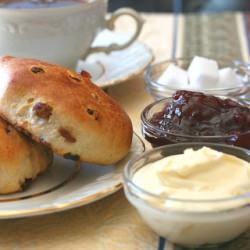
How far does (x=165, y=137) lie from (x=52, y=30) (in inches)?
21.4

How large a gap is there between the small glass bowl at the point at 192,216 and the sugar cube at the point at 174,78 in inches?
20.2

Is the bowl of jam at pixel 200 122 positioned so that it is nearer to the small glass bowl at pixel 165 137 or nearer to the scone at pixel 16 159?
the small glass bowl at pixel 165 137

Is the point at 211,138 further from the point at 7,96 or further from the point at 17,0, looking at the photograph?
the point at 17,0

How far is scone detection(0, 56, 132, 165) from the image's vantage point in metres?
0.94

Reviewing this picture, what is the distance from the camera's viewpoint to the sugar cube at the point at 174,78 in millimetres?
1342

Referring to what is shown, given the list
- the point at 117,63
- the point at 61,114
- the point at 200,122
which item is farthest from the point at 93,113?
the point at 117,63

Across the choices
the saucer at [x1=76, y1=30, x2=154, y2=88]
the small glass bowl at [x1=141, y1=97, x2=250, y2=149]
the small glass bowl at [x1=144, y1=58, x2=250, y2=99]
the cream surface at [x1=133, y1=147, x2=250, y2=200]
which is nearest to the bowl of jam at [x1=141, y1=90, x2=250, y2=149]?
the small glass bowl at [x1=141, y1=97, x2=250, y2=149]

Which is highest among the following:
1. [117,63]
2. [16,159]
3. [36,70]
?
[36,70]

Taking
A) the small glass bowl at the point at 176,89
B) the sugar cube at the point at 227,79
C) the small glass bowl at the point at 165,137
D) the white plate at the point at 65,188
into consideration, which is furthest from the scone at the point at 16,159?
the sugar cube at the point at 227,79

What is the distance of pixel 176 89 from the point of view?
51.0 inches

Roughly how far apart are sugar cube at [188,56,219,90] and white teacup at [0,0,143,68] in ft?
0.98

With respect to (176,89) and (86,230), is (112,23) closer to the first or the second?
(176,89)

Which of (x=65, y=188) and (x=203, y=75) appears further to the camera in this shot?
(x=203, y=75)

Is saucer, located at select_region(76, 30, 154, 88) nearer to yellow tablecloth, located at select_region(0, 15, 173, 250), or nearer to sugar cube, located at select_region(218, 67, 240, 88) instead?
sugar cube, located at select_region(218, 67, 240, 88)
